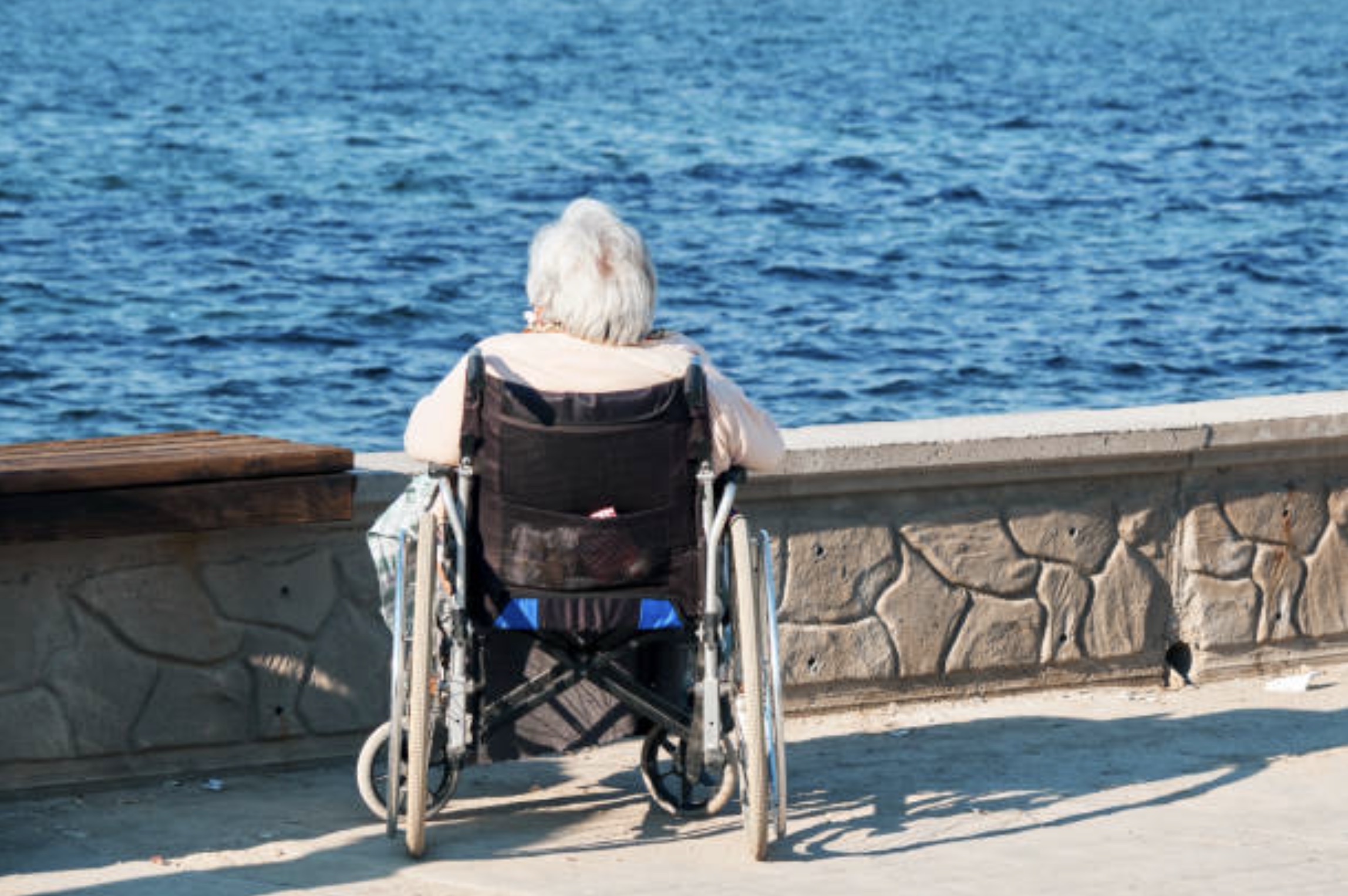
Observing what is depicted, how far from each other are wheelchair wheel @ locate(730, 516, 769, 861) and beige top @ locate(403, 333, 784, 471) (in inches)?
6.8

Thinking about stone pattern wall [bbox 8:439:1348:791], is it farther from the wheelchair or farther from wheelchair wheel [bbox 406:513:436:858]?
wheelchair wheel [bbox 406:513:436:858]

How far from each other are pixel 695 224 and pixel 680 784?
19.1m

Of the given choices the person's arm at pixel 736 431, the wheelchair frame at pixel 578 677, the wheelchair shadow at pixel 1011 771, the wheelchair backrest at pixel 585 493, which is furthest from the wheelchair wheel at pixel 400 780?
the person's arm at pixel 736 431

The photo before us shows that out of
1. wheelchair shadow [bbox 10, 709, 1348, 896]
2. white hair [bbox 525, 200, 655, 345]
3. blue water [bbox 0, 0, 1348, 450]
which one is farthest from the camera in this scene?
blue water [bbox 0, 0, 1348, 450]

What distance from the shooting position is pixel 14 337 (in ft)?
59.8

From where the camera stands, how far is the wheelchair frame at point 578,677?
4.51 metres

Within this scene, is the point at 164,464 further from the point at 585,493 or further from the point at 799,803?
the point at 799,803

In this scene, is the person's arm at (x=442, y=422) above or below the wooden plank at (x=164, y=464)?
above

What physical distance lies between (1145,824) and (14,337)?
1475cm

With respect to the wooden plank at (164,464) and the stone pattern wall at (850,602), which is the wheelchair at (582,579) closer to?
the wooden plank at (164,464)

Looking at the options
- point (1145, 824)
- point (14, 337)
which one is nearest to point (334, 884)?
point (1145, 824)

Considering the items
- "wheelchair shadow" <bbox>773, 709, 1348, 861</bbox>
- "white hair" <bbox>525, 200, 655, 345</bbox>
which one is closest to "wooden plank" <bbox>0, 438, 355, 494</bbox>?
"white hair" <bbox>525, 200, 655, 345</bbox>

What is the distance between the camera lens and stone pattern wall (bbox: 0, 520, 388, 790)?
521 cm

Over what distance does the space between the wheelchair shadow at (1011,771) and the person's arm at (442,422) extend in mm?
1087
